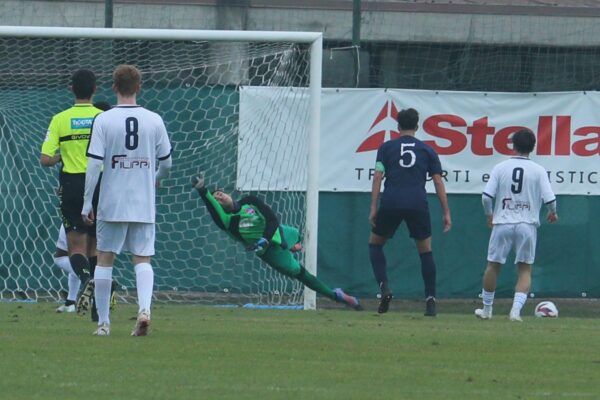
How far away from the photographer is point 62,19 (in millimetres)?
17500

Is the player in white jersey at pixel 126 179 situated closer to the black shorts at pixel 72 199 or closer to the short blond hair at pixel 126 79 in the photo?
the short blond hair at pixel 126 79

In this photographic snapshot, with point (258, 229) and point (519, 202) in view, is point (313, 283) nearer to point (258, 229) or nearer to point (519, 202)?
point (258, 229)

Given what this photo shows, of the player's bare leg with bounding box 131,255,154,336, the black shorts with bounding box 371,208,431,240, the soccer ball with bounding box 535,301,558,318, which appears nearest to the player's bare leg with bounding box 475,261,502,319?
the black shorts with bounding box 371,208,431,240

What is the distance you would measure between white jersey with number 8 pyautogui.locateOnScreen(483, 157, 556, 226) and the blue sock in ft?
3.95

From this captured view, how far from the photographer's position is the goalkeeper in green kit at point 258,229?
42.2 ft

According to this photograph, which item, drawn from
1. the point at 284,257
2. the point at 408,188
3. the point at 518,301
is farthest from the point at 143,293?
the point at 518,301

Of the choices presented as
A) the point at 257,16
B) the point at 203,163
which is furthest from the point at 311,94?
the point at 257,16

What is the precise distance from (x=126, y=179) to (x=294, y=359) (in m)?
1.83

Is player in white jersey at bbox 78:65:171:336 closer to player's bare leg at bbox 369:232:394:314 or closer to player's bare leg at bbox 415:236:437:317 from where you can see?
player's bare leg at bbox 369:232:394:314

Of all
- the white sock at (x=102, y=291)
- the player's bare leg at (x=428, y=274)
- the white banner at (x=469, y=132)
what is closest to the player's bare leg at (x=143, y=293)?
the white sock at (x=102, y=291)

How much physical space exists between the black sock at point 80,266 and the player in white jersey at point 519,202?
3667mm

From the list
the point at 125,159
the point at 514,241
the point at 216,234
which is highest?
the point at 125,159

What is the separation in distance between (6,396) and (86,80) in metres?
5.05

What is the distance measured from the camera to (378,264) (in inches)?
516
